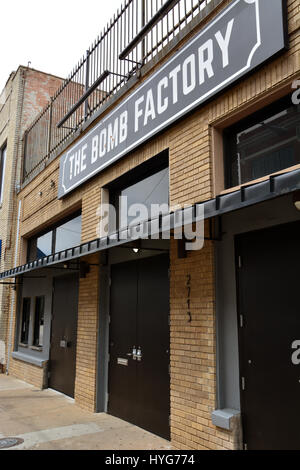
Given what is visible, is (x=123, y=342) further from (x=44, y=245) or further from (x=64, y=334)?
(x=44, y=245)

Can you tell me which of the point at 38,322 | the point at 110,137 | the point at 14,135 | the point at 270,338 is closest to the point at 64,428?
the point at 270,338

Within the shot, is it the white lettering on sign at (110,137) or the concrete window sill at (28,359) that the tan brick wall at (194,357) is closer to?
the white lettering on sign at (110,137)

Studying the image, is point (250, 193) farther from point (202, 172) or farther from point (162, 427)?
point (162, 427)

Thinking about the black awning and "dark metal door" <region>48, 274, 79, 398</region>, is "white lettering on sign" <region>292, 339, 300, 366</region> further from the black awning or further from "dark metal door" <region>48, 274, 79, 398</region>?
"dark metal door" <region>48, 274, 79, 398</region>

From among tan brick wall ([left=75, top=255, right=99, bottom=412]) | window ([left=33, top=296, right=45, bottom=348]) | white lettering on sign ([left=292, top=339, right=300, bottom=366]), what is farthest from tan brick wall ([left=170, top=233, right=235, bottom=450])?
window ([left=33, top=296, right=45, bottom=348])

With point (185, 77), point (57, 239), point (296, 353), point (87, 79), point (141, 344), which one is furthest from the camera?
point (57, 239)

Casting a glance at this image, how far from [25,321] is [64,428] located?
6837 mm

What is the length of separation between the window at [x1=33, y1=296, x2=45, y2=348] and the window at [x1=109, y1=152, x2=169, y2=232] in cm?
461

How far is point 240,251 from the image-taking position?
4859 mm

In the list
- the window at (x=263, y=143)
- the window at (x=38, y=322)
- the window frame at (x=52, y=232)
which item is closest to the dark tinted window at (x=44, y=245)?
the window frame at (x=52, y=232)

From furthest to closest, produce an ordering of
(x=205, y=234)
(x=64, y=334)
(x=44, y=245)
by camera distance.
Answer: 1. (x=44, y=245)
2. (x=64, y=334)
3. (x=205, y=234)

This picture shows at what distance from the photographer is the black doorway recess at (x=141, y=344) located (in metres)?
5.99

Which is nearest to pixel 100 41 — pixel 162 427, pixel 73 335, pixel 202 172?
pixel 202 172

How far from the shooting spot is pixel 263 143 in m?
4.89
